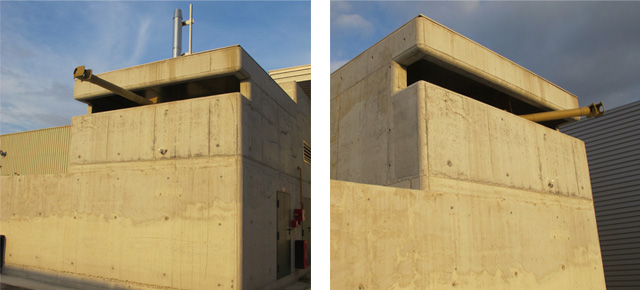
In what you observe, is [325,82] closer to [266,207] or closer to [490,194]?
[266,207]

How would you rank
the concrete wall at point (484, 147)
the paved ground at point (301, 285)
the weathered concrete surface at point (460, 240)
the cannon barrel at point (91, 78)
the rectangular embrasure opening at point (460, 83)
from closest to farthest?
the weathered concrete surface at point (460, 240) → the concrete wall at point (484, 147) → the cannon barrel at point (91, 78) → the paved ground at point (301, 285) → the rectangular embrasure opening at point (460, 83)

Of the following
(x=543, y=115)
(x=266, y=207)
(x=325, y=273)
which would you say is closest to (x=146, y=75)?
(x=266, y=207)

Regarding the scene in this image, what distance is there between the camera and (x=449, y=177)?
8617mm

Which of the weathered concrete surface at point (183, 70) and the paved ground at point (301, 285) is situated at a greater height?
the weathered concrete surface at point (183, 70)

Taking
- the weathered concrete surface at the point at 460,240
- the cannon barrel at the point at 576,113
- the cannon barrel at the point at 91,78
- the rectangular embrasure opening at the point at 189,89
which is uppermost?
the rectangular embrasure opening at the point at 189,89

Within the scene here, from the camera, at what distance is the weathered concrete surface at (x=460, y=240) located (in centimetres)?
631

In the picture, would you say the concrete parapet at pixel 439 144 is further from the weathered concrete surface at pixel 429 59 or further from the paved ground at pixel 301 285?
the paved ground at pixel 301 285

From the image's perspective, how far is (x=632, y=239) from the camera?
14.3 m

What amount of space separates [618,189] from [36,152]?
20421 millimetres

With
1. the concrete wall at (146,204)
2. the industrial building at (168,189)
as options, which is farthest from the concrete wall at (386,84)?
the concrete wall at (146,204)

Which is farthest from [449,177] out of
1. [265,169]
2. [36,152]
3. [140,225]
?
[36,152]

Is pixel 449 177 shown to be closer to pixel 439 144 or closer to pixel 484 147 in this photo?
pixel 439 144

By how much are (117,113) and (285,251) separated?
18.8ft

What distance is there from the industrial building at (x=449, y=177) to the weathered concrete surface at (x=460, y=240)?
27 millimetres
